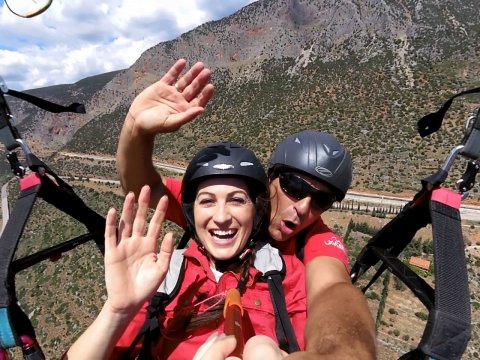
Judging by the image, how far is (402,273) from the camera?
10.5 ft

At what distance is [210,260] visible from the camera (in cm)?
414

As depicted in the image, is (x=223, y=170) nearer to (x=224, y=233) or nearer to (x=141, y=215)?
(x=224, y=233)

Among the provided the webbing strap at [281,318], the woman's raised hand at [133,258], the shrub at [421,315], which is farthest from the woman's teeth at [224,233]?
the shrub at [421,315]

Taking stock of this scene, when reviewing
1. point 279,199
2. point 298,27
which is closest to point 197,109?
point 279,199

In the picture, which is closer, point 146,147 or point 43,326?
point 146,147

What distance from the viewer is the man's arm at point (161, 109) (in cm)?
363

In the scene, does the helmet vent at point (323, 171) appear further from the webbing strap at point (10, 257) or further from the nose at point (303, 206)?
the webbing strap at point (10, 257)

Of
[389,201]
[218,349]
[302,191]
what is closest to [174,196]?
[302,191]

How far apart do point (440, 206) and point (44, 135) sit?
171129mm

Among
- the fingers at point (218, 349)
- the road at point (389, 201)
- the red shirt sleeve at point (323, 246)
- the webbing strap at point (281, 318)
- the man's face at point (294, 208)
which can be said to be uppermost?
the man's face at point (294, 208)

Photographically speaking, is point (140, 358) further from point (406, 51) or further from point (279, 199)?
point (406, 51)

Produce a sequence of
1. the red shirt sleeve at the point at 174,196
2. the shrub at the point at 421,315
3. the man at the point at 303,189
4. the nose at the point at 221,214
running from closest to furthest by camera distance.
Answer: the man at the point at 303,189
the nose at the point at 221,214
the red shirt sleeve at the point at 174,196
the shrub at the point at 421,315

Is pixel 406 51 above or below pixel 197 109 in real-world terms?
above

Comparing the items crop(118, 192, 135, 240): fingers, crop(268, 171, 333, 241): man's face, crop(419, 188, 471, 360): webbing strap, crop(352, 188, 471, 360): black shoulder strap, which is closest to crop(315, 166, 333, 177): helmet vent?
crop(268, 171, 333, 241): man's face
